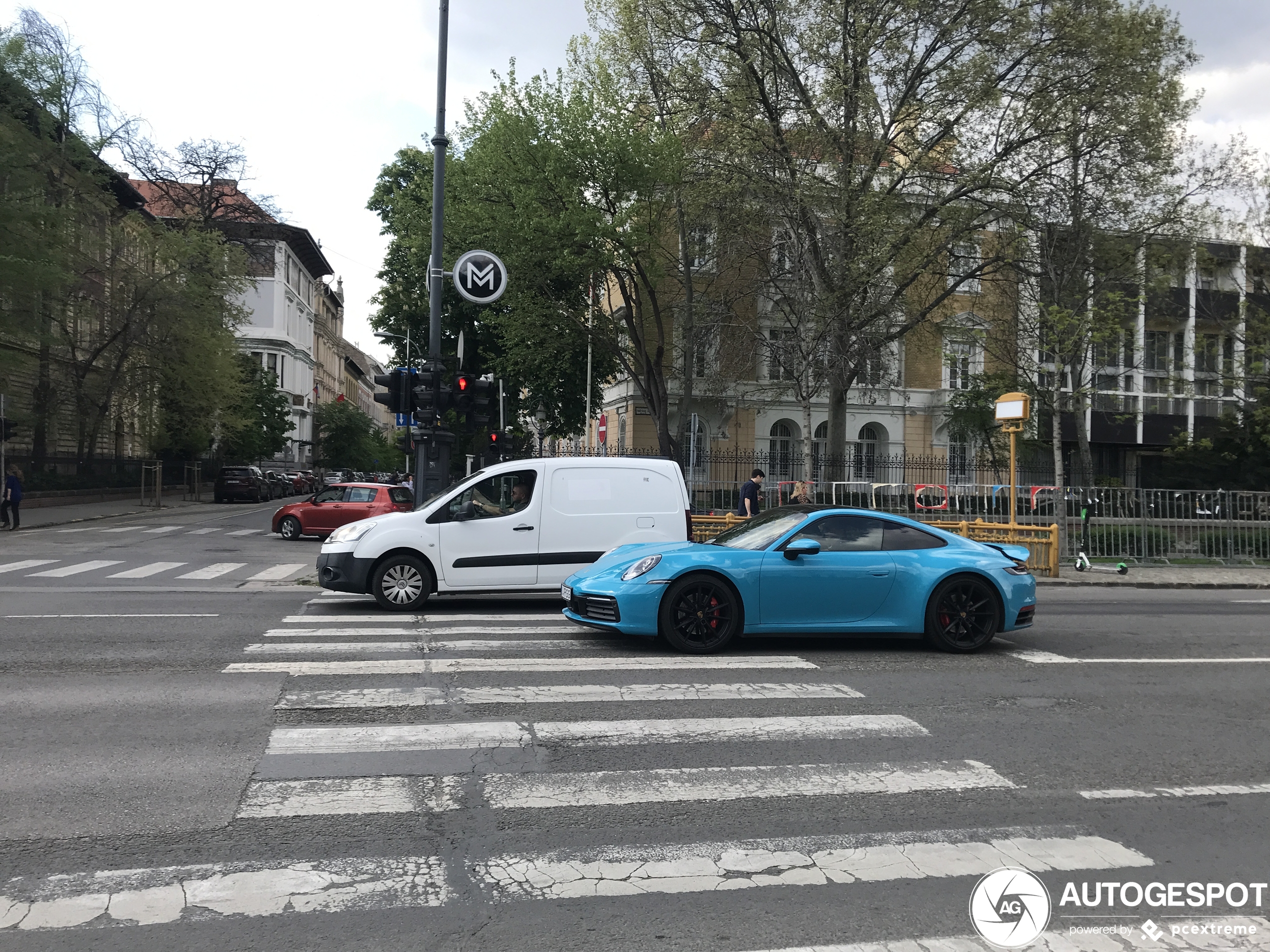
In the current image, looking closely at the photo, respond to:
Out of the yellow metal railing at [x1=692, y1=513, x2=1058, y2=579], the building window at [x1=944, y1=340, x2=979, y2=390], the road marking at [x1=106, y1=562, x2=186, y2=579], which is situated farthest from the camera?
the building window at [x1=944, y1=340, x2=979, y2=390]

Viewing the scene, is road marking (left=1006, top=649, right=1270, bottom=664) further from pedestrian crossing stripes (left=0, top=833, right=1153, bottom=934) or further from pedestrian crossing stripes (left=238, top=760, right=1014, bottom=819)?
pedestrian crossing stripes (left=0, top=833, right=1153, bottom=934)

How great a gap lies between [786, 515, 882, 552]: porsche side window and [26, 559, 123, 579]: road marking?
11846 mm

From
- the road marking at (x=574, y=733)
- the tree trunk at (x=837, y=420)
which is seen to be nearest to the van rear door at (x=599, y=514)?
the road marking at (x=574, y=733)

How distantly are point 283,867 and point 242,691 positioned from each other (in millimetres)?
3414

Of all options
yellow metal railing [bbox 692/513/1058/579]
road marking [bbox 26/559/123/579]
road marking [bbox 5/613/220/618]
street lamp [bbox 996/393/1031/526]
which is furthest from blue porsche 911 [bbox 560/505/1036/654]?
street lamp [bbox 996/393/1031/526]

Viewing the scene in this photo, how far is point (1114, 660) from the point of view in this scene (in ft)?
30.8

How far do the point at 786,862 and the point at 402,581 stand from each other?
27.7ft

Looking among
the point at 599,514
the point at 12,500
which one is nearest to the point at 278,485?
the point at 12,500

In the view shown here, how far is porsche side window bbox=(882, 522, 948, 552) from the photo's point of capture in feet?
31.6

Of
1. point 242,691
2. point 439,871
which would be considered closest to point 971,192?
point 242,691

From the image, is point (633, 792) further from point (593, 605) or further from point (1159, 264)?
point (1159, 264)

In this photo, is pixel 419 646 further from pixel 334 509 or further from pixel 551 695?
pixel 334 509

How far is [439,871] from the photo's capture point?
4.04m

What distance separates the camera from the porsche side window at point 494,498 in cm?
1206
